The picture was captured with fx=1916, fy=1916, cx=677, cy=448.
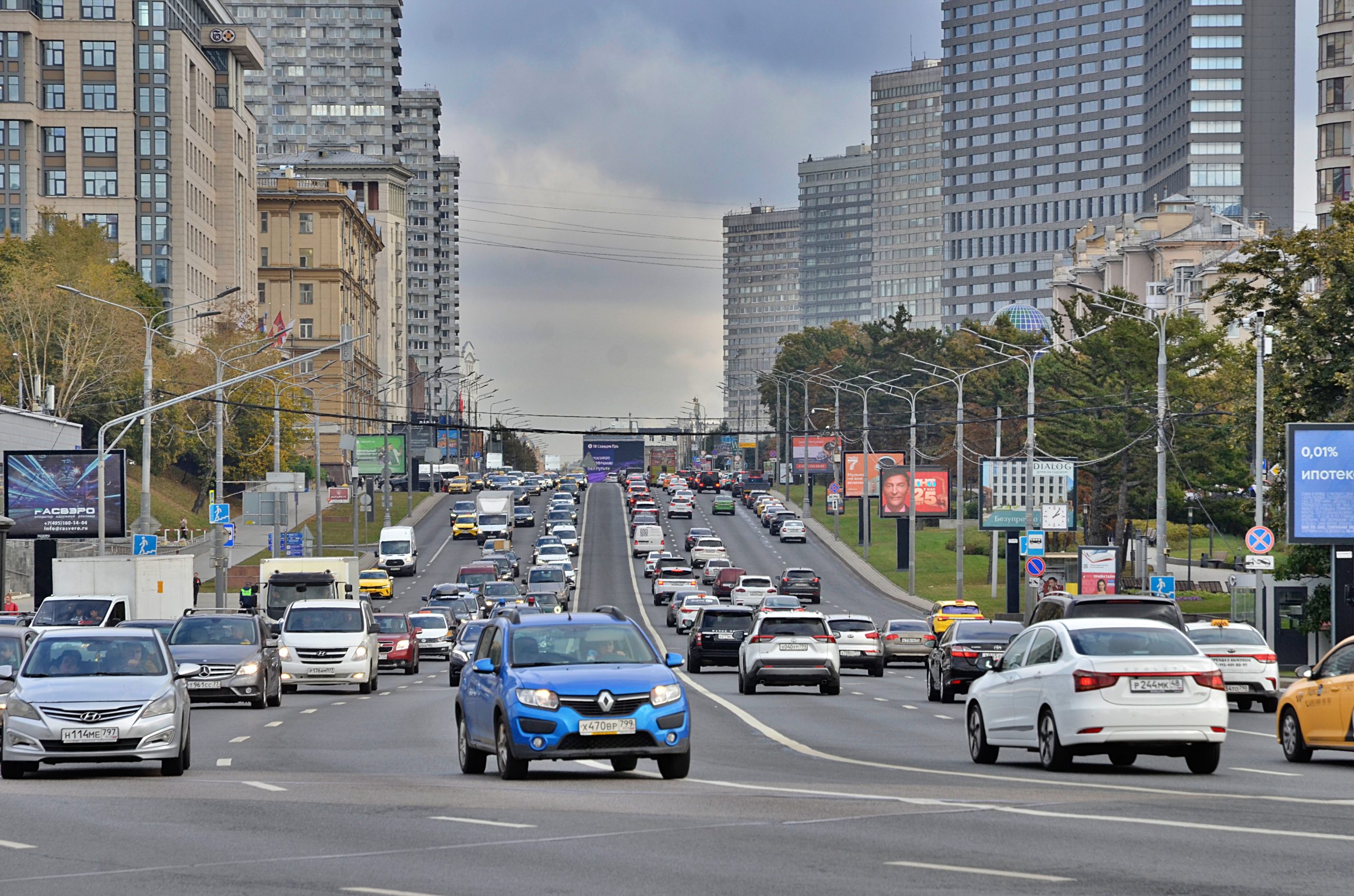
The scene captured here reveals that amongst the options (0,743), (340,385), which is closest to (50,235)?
(340,385)

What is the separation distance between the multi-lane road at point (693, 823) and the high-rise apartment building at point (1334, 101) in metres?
73.0

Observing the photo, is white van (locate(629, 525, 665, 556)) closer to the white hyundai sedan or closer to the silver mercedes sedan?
the silver mercedes sedan

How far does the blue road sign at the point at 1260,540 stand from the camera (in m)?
41.1

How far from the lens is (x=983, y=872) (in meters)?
11.2

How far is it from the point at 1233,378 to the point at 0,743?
54.3m

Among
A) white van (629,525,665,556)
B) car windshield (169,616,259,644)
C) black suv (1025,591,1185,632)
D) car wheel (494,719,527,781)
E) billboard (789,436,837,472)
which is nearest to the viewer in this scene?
car wheel (494,719,527,781)

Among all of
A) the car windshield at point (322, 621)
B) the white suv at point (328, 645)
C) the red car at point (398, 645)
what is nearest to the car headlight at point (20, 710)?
the white suv at point (328, 645)

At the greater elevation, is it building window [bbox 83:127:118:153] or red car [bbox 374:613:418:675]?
building window [bbox 83:127:118:153]

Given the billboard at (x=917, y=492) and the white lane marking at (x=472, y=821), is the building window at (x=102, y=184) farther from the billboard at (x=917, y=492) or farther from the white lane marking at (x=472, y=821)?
the white lane marking at (x=472, y=821)

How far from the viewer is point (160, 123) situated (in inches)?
4970

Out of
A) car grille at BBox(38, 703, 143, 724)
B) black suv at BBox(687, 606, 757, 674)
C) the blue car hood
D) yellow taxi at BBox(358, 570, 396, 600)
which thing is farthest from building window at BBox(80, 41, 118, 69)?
the blue car hood

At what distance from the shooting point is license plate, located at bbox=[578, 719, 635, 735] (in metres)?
16.5

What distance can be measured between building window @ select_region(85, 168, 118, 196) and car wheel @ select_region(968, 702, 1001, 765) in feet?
374

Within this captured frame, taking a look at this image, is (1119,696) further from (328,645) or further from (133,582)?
(133,582)
